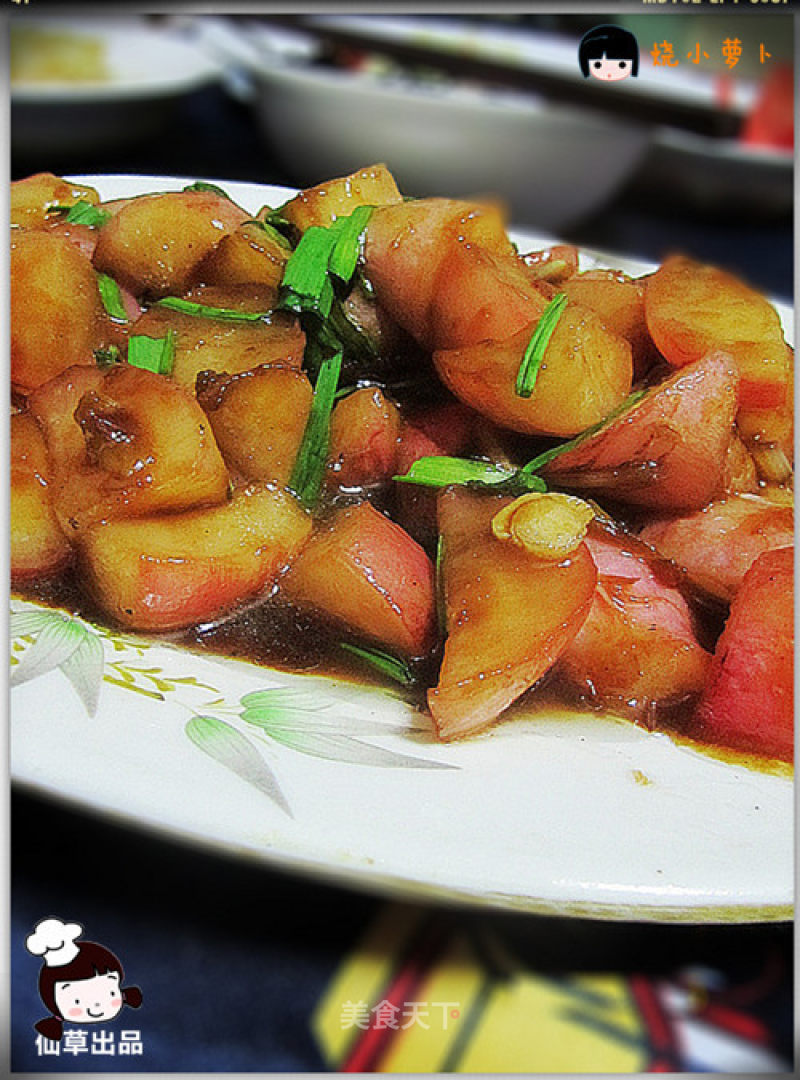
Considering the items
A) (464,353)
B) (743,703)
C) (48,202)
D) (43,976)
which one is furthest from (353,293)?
(43,976)

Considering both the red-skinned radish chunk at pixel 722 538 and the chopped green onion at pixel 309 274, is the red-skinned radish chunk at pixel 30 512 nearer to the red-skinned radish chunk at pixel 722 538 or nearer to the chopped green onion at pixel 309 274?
the chopped green onion at pixel 309 274

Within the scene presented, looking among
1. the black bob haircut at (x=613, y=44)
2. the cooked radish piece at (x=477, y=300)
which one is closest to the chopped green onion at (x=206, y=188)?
the cooked radish piece at (x=477, y=300)

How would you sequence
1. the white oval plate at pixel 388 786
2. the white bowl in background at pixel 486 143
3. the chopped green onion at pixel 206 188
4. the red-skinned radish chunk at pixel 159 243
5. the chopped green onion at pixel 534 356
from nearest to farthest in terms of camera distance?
the white oval plate at pixel 388 786 → the chopped green onion at pixel 534 356 → the red-skinned radish chunk at pixel 159 243 → the chopped green onion at pixel 206 188 → the white bowl in background at pixel 486 143

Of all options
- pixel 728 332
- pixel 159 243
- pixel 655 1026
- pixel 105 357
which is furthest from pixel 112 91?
pixel 655 1026

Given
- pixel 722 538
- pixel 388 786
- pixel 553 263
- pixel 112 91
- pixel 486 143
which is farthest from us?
pixel 112 91

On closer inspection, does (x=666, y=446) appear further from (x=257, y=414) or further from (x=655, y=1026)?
(x=655, y=1026)
